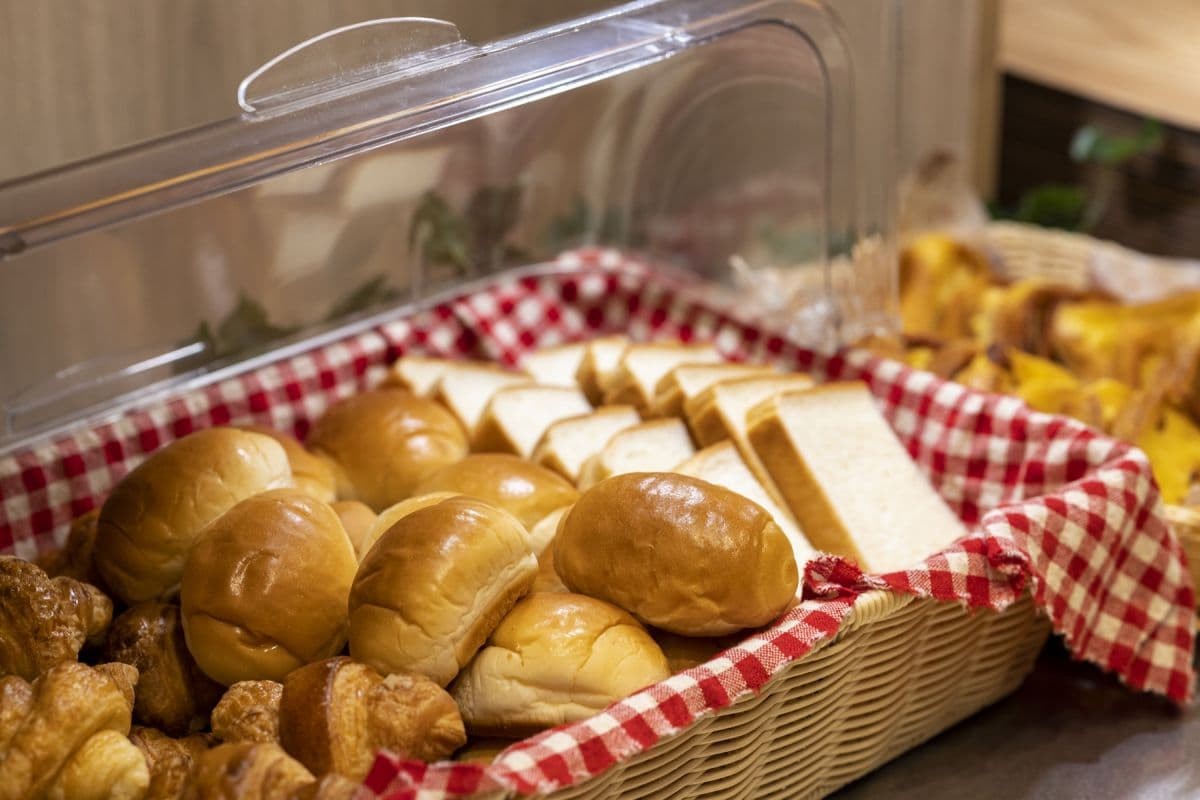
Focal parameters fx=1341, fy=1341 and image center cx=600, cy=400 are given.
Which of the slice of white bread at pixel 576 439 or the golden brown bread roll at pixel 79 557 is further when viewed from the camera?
the slice of white bread at pixel 576 439

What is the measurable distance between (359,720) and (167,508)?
424mm

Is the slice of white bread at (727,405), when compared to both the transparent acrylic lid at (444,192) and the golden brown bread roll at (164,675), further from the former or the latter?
the golden brown bread roll at (164,675)

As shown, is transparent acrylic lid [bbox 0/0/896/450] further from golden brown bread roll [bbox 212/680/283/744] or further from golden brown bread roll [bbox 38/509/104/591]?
golden brown bread roll [bbox 212/680/283/744]

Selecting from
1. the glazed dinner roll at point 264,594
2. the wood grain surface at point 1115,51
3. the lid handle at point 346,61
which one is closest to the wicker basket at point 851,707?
the glazed dinner roll at point 264,594

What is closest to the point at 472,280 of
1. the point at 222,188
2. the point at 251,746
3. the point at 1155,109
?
the point at 222,188

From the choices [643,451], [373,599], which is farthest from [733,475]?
[373,599]

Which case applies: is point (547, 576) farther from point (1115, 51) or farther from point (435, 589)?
point (1115, 51)

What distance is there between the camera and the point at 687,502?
1.45 meters

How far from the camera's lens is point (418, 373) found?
7.00ft

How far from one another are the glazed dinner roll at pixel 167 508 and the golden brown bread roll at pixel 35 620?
0.09m

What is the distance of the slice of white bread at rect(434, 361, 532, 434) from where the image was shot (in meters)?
2.04

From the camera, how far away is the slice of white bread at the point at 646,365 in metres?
2.04

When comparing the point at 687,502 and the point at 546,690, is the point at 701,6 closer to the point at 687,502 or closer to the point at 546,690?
the point at 687,502

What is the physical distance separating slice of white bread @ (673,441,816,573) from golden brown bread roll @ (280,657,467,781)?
0.55 meters
